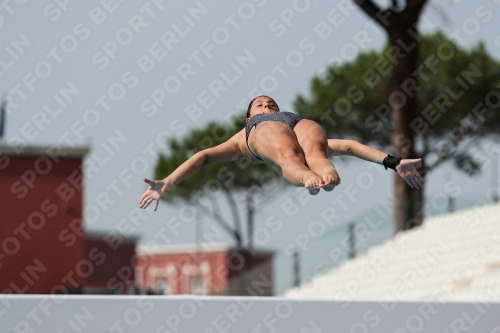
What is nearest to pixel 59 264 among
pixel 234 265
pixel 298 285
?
pixel 298 285

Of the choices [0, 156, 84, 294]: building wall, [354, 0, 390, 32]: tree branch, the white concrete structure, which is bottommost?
the white concrete structure

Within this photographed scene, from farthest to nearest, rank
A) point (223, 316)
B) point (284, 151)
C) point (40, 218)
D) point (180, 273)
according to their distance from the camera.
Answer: point (180, 273), point (40, 218), point (223, 316), point (284, 151)

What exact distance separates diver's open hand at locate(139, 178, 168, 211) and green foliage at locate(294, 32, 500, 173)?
67.3 ft

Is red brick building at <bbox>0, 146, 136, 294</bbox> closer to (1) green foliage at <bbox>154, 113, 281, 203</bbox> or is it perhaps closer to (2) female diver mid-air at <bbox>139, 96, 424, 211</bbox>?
(1) green foliage at <bbox>154, 113, 281, 203</bbox>

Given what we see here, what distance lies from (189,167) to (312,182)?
4.83 feet

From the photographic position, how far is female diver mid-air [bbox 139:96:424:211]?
6.40 metres

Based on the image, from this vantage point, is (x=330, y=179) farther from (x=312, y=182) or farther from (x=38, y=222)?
(x=38, y=222)

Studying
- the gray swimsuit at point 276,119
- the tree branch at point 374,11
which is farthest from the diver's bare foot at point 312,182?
the tree branch at point 374,11

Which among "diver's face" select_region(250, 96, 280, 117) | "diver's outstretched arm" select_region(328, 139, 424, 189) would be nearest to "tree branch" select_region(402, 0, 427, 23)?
"diver's face" select_region(250, 96, 280, 117)

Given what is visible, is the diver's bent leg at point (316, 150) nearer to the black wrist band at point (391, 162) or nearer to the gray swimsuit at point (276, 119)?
the gray swimsuit at point (276, 119)

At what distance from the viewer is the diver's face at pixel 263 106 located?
7.31m

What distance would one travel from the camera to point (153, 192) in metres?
6.92

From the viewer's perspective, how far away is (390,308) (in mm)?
7969

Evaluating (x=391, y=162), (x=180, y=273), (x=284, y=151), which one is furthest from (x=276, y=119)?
(x=180, y=273)
